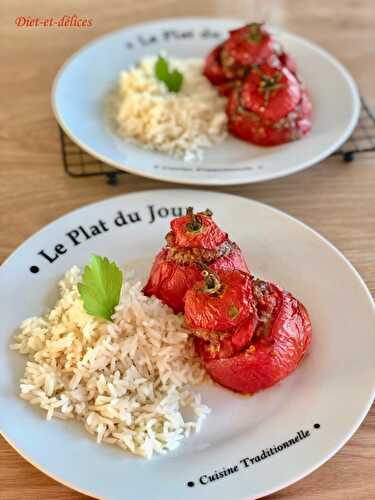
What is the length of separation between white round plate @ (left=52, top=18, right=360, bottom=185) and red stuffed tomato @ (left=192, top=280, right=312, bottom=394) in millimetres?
585

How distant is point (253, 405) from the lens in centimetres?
159

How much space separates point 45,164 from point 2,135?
0.80 feet

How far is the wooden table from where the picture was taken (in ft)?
4.94

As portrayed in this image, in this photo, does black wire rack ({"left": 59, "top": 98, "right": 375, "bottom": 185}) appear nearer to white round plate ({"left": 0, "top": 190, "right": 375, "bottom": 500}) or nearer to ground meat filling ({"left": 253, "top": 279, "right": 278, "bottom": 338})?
white round plate ({"left": 0, "top": 190, "right": 375, "bottom": 500})

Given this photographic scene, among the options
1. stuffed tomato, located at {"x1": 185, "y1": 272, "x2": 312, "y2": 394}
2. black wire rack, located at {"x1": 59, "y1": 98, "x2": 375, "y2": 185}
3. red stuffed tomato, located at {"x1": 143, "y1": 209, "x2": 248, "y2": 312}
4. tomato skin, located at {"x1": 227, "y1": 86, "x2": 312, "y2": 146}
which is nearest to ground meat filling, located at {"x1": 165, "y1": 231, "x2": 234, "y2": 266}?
red stuffed tomato, located at {"x1": 143, "y1": 209, "x2": 248, "y2": 312}

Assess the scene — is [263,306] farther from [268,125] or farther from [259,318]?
[268,125]

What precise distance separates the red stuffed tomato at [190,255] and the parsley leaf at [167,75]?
90 centimetres

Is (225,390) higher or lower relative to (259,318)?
lower

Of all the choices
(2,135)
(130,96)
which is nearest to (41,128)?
(2,135)

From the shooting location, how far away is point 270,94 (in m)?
2.25

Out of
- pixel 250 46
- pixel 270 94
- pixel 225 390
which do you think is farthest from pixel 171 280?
pixel 250 46

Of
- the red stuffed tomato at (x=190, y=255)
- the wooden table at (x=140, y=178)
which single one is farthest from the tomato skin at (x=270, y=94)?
the red stuffed tomato at (x=190, y=255)

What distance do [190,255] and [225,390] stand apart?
330mm

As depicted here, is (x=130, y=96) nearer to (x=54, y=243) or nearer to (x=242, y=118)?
(x=242, y=118)
